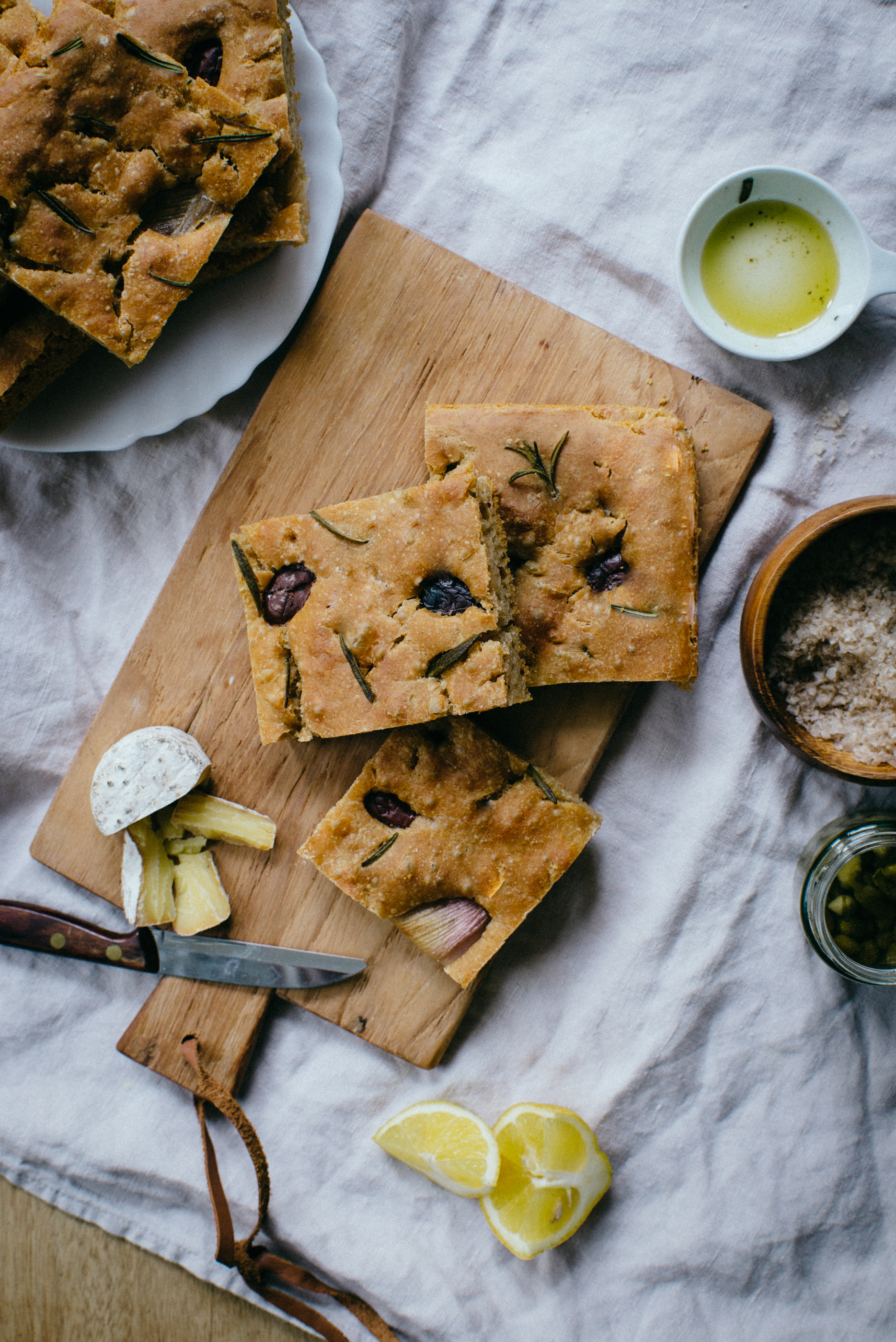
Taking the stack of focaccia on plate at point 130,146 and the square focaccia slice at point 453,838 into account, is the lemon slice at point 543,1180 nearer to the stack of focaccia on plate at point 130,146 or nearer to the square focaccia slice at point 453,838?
the square focaccia slice at point 453,838

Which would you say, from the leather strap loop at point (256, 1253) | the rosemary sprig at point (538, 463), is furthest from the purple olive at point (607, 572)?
the leather strap loop at point (256, 1253)

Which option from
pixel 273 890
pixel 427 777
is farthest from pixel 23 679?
pixel 427 777

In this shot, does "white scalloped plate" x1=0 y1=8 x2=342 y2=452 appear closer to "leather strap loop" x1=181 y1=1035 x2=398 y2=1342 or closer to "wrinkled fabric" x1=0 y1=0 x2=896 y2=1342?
"wrinkled fabric" x1=0 y1=0 x2=896 y2=1342

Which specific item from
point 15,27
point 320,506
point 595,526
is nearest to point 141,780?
point 320,506

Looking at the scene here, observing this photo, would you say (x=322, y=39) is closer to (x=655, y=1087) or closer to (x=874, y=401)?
(x=874, y=401)

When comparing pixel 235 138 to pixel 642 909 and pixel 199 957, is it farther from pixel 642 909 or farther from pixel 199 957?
pixel 642 909

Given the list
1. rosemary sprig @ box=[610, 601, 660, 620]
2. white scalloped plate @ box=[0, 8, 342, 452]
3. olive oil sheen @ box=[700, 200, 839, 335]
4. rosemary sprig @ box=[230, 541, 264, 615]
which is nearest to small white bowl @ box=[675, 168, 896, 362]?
olive oil sheen @ box=[700, 200, 839, 335]
